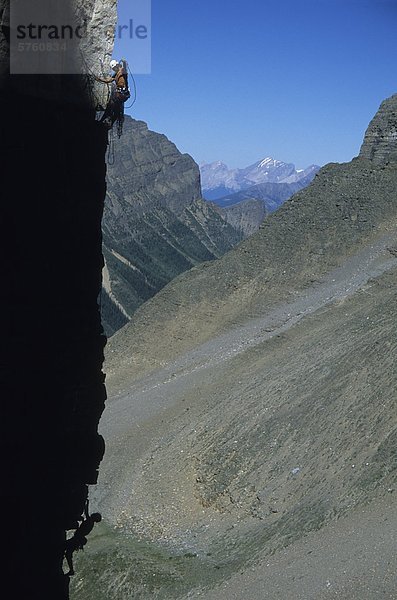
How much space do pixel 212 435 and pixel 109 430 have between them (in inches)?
302

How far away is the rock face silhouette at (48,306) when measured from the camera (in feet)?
25.9

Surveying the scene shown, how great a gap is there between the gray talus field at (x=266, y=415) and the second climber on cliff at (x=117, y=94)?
13477 mm

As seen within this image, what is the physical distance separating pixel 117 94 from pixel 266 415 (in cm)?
2673

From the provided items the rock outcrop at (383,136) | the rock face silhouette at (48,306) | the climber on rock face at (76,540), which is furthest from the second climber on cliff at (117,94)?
the rock outcrop at (383,136)

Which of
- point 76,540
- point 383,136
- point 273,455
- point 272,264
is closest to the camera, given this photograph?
point 76,540

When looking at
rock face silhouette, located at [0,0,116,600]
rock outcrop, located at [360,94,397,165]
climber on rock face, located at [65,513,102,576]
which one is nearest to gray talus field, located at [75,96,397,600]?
rock outcrop, located at [360,94,397,165]

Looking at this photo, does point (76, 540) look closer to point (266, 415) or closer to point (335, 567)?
point (335, 567)

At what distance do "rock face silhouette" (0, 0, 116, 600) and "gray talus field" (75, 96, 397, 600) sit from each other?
11.9 meters

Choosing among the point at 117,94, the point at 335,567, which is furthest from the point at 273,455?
the point at 117,94

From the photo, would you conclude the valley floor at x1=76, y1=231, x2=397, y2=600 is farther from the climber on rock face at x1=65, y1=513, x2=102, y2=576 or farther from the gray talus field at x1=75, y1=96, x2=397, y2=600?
the climber on rock face at x1=65, y1=513, x2=102, y2=576

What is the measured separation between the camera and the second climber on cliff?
1038cm

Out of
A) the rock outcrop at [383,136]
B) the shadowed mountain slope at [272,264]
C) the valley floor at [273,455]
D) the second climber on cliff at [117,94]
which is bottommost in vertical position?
the valley floor at [273,455]

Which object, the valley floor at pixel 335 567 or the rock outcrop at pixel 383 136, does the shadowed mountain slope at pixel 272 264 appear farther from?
the valley floor at pixel 335 567

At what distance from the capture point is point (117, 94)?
34.9 ft
